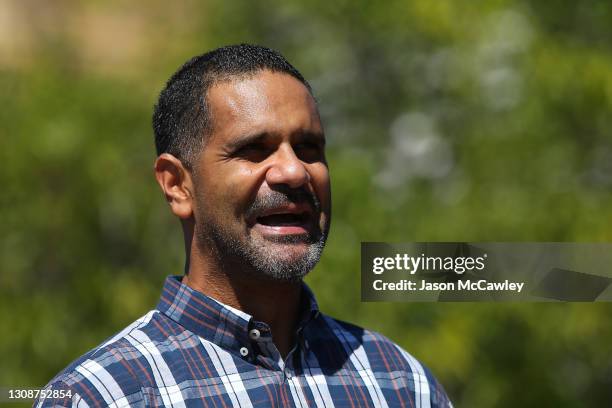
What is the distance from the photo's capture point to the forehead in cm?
195

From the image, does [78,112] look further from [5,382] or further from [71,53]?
[5,382]

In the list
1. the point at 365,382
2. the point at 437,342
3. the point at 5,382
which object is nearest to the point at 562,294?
the point at 437,342

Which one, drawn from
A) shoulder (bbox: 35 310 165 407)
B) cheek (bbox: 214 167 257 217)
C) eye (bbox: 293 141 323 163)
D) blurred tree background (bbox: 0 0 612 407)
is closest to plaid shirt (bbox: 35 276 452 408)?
shoulder (bbox: 35 310 165 407)

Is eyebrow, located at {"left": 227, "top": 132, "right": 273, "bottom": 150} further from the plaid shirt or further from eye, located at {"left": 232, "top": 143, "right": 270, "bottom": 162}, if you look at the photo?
the plaid shirt

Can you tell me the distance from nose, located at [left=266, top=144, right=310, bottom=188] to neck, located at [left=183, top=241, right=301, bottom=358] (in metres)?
0.20

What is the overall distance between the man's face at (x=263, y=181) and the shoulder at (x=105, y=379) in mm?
311

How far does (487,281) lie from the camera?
10.8ft

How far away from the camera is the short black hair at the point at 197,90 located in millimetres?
2043

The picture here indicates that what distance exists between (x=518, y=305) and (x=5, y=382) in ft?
9.16

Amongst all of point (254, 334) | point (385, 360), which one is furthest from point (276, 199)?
point (385, 360)

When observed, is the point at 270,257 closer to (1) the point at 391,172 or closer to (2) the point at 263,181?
(2) the point at 263,181

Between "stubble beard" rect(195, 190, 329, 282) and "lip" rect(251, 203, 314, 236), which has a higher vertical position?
"lip" rect(251, 203, 314, 236)

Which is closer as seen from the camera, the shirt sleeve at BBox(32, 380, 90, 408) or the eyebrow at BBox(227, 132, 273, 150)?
the shirt sleeve at BBox(32, 380, 90, 408)

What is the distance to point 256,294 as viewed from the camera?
197 centimetres
